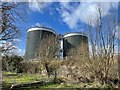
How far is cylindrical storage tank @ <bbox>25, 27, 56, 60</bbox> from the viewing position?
61.4 feet

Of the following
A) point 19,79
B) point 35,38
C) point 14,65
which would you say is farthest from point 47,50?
point 19,79

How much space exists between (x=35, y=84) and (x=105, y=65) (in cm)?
352

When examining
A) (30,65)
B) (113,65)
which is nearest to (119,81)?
(113,65)

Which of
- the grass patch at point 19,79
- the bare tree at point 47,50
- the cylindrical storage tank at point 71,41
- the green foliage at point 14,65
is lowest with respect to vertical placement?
the grass patch at point 19,79

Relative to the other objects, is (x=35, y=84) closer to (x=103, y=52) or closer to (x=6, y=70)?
(x=103, y=52)

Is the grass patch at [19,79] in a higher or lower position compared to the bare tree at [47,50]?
lower

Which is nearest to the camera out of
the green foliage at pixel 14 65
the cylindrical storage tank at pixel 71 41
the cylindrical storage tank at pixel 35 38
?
the green foliage at pixel 14 65

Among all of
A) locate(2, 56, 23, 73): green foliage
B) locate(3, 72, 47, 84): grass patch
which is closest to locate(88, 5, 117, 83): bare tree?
locate(3, 72, 47, 84): grass patch

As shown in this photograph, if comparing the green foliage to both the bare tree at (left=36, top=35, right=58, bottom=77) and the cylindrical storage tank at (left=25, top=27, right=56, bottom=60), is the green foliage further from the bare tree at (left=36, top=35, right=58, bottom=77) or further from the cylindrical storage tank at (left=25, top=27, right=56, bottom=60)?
the bare tree at (left=36, top=35, right=58, bottom=77)

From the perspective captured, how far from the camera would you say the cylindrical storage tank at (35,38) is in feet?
61.4

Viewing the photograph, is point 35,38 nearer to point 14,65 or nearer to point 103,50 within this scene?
point 14,65

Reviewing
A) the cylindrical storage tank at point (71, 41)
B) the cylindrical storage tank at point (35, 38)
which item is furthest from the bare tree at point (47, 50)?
the cylindrical storage tank at point (71, 41)

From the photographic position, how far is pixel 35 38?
780 inches

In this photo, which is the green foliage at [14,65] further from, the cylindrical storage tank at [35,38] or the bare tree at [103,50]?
the bare tree at [103,50]
